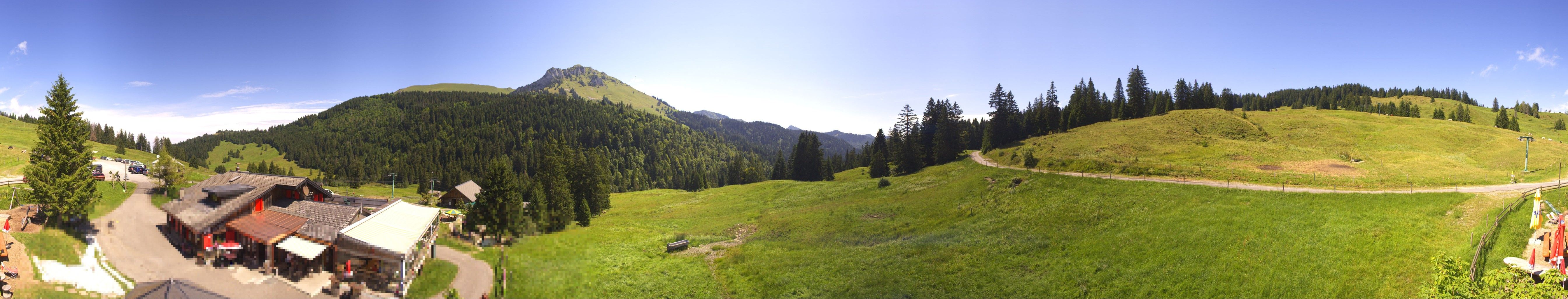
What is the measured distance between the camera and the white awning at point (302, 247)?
23375 millimetres

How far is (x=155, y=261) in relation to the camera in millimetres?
25453

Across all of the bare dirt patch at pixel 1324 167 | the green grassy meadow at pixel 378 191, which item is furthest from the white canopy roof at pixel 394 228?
the green grassy meadow at pixel 378 191

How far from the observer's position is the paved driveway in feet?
71.1

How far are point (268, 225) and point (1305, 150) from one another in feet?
240

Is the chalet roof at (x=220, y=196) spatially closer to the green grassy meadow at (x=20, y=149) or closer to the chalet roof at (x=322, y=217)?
the chalet roof at (x=322, y=217)

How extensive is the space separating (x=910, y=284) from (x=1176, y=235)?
12230 mm

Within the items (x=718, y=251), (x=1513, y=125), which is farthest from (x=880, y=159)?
(x=1513, y=125)

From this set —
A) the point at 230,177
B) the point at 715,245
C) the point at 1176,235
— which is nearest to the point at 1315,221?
the point at 1176,235

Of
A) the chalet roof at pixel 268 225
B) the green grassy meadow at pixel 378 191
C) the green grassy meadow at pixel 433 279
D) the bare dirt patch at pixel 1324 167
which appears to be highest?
the bare dirt patch at pixel 1324 167

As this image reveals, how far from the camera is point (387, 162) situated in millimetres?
160250

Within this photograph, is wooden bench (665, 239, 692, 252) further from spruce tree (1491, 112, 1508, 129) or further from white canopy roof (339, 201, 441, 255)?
spruce tree (1491, 112, 1508, 129)

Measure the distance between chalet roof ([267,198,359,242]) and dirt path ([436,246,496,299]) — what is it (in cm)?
483

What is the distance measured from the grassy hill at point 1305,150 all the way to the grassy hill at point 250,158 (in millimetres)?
185397

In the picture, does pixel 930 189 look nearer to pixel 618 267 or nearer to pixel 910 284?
pixel 910 284
